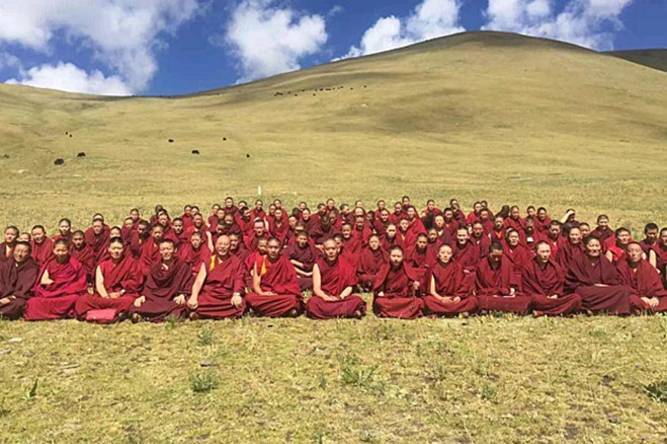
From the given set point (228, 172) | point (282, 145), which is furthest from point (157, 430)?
point (282, 145)

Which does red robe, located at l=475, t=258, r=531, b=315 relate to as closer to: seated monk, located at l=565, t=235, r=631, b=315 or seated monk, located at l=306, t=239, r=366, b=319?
seated monk, located at l=565, t=235, r=631, b=315

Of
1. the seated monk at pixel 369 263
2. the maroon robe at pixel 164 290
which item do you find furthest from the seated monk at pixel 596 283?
the maroon robe at pixel 164 290

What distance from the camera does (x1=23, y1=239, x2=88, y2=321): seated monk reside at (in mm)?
10930

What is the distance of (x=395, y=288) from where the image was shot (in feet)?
37.8

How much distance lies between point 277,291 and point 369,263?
3.22 metres

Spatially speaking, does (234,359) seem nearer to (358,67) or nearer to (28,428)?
(28,428)

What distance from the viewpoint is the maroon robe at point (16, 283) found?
10.9 m

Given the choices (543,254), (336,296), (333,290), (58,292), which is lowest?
(336,296)

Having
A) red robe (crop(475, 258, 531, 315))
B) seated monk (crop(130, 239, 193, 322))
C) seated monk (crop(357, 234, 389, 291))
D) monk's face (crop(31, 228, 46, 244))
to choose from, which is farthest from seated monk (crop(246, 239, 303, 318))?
monk's face (crop(31, 228, 46, 244))

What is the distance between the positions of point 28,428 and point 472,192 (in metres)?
27.7

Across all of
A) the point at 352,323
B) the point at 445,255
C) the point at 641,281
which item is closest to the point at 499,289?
the point at 445,255

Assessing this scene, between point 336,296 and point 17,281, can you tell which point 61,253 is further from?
point 336,296

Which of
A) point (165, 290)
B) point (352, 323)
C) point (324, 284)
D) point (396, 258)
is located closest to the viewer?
point (352, 323)

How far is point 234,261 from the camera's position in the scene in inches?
456
